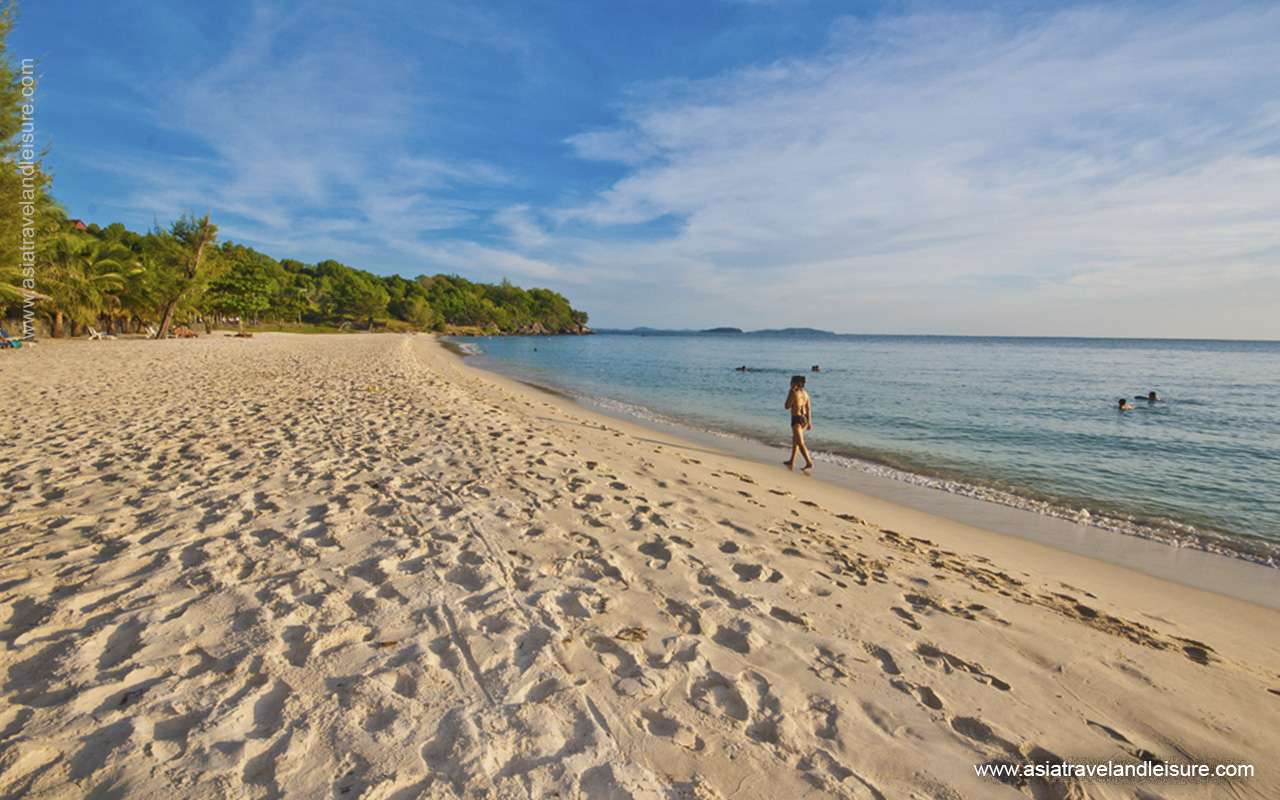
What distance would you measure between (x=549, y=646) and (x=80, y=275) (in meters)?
→ 42.6

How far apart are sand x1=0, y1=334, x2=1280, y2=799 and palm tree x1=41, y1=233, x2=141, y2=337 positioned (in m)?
34.2

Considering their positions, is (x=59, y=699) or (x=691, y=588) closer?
(x=59, y=699)

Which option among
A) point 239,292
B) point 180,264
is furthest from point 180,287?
point 239,292

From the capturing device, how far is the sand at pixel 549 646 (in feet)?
7.65

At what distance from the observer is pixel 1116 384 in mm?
31859

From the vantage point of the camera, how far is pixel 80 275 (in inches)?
1198

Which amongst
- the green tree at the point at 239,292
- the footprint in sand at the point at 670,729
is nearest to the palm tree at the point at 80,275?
the green tree at the point at 239,292

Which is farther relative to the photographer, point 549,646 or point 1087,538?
point 1087,538

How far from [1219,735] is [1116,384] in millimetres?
38501

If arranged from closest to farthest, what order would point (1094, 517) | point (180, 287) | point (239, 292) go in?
point (1094, 517)
point (180, 287)
point (239, 292)

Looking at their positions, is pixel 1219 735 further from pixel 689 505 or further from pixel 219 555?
pixel 219 555

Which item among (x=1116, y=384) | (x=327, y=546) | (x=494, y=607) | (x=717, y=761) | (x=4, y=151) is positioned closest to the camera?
(x=717, y=761)

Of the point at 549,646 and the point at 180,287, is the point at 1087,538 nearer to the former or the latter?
the point at 549,646

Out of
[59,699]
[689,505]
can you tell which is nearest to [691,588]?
[689,505]
